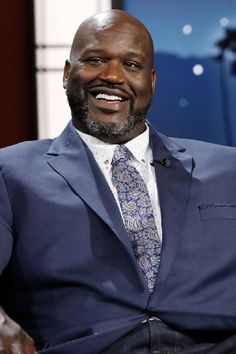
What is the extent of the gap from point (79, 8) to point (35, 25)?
0.16 m

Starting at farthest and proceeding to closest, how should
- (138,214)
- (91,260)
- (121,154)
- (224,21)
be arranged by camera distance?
(224,21) → (121,154) → (138,214) → (91,260)

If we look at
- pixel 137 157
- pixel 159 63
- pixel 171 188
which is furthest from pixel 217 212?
pixel 159 63

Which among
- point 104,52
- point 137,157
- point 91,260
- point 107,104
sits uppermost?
point 104,52

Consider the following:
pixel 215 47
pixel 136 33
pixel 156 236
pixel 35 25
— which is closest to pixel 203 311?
pixel 156 236

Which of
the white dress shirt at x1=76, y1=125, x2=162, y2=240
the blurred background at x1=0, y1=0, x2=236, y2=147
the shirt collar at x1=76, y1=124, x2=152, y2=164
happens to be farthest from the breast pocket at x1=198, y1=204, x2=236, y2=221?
the blurred background at x1=0, y1=0, x2=236, y2=147

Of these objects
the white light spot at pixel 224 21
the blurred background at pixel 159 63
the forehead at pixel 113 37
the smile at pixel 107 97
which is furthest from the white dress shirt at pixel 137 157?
the white light spot at pixel 224 21

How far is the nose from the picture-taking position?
6.54 feet

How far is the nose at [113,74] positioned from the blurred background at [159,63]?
65cm

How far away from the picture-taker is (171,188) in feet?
6.29

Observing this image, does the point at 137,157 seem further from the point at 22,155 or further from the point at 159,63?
the point at 159,63

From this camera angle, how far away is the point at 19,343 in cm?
149

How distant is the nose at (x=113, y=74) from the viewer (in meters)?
1.99

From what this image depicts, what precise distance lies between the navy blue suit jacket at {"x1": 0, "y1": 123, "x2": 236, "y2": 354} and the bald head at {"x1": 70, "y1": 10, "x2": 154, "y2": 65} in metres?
0.35

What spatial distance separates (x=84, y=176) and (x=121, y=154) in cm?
14
